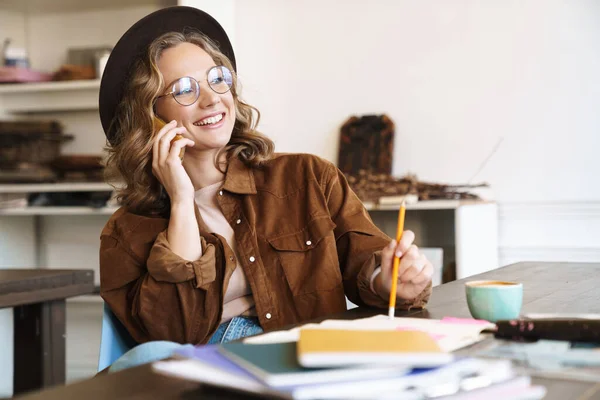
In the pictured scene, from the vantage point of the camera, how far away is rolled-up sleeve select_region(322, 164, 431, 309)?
1688mm

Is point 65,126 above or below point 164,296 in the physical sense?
above

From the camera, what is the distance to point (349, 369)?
735mm

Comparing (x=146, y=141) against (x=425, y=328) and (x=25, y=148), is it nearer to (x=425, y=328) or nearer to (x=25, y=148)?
(x=425, y=328)

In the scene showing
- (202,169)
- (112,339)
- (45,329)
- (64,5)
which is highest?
(64,5)

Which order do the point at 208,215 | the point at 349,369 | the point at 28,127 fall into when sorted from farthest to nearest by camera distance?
the point at 28,127 → the point at 208,215 → the point at 349,369

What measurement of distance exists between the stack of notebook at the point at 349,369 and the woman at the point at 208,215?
A: 0.66 m

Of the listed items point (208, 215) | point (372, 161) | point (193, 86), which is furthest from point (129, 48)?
point (372, 161)

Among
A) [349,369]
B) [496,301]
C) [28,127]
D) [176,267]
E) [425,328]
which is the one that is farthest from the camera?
[28,127]

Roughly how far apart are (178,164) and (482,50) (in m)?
2.53

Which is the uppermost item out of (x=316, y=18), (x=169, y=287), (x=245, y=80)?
(x=316, y=18)

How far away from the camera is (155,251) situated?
1.69 metres

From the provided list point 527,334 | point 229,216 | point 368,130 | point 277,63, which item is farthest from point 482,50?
point 527,334

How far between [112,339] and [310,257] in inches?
19.0

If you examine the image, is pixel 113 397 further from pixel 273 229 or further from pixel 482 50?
pixel 482 50
